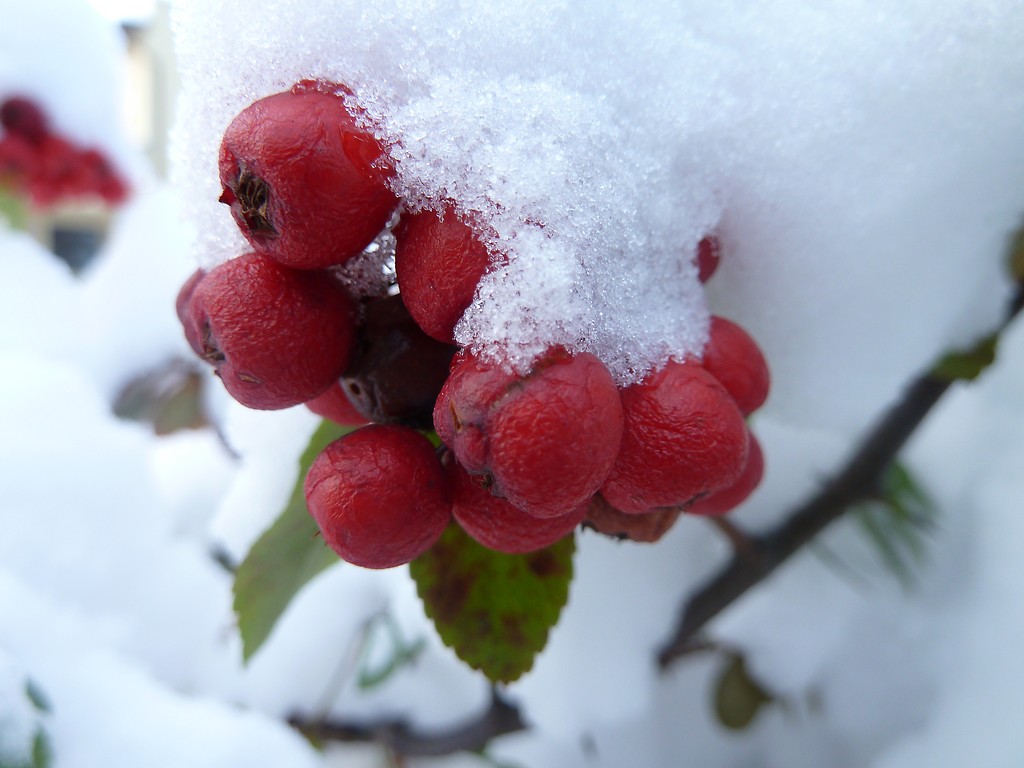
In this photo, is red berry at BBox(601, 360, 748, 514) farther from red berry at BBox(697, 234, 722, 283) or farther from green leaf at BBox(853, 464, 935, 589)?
green leaf at BBox(853, 464, 935, 589)

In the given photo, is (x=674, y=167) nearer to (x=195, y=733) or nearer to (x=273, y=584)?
(x=273, y=584)

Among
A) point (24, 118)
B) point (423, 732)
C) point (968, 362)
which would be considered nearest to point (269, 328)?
point (968, 362)

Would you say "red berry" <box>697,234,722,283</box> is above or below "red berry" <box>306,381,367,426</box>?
above

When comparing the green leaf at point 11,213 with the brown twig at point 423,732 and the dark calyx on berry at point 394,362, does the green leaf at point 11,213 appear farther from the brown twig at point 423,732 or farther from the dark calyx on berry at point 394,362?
the dark calyx on berry at point 394,362

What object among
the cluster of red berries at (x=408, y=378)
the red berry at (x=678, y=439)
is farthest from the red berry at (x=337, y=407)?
the red berry at (x=678, y=439)

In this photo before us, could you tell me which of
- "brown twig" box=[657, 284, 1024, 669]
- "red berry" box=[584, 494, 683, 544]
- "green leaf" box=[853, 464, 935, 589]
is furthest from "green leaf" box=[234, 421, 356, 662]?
"green leaf" box=[853, 464, 935, 589]

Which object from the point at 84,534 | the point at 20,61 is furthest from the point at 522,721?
the point at 20,61
